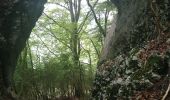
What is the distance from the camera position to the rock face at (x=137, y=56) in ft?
17.1

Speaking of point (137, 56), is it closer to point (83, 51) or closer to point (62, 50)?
point (62, 50)

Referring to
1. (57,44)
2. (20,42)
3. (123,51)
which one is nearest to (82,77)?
(57,44)

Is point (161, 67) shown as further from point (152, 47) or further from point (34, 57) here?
point (34, 57)

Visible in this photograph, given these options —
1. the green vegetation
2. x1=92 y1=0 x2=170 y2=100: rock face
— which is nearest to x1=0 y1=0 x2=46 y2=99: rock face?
x1=92 y1=0 x2=170 y2=100: rock face

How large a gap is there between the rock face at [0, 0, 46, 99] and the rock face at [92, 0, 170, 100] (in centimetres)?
316

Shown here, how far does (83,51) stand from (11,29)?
11.1 metres

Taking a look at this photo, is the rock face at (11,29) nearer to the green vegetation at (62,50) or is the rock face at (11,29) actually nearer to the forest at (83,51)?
the forest at (83,51)

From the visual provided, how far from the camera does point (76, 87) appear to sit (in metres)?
17.3

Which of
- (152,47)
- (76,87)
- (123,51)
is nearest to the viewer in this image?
(152,47)

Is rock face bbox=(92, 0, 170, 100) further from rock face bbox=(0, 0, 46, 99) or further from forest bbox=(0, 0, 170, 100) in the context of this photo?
rock face bbox=(0, 0, 46, 99)

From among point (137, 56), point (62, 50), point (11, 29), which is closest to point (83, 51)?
point (62, 50)

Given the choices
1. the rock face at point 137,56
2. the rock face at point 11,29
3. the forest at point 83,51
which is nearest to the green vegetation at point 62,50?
the forest at point 83,51

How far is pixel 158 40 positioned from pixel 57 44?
13007mm

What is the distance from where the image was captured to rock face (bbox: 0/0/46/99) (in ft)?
28.5
